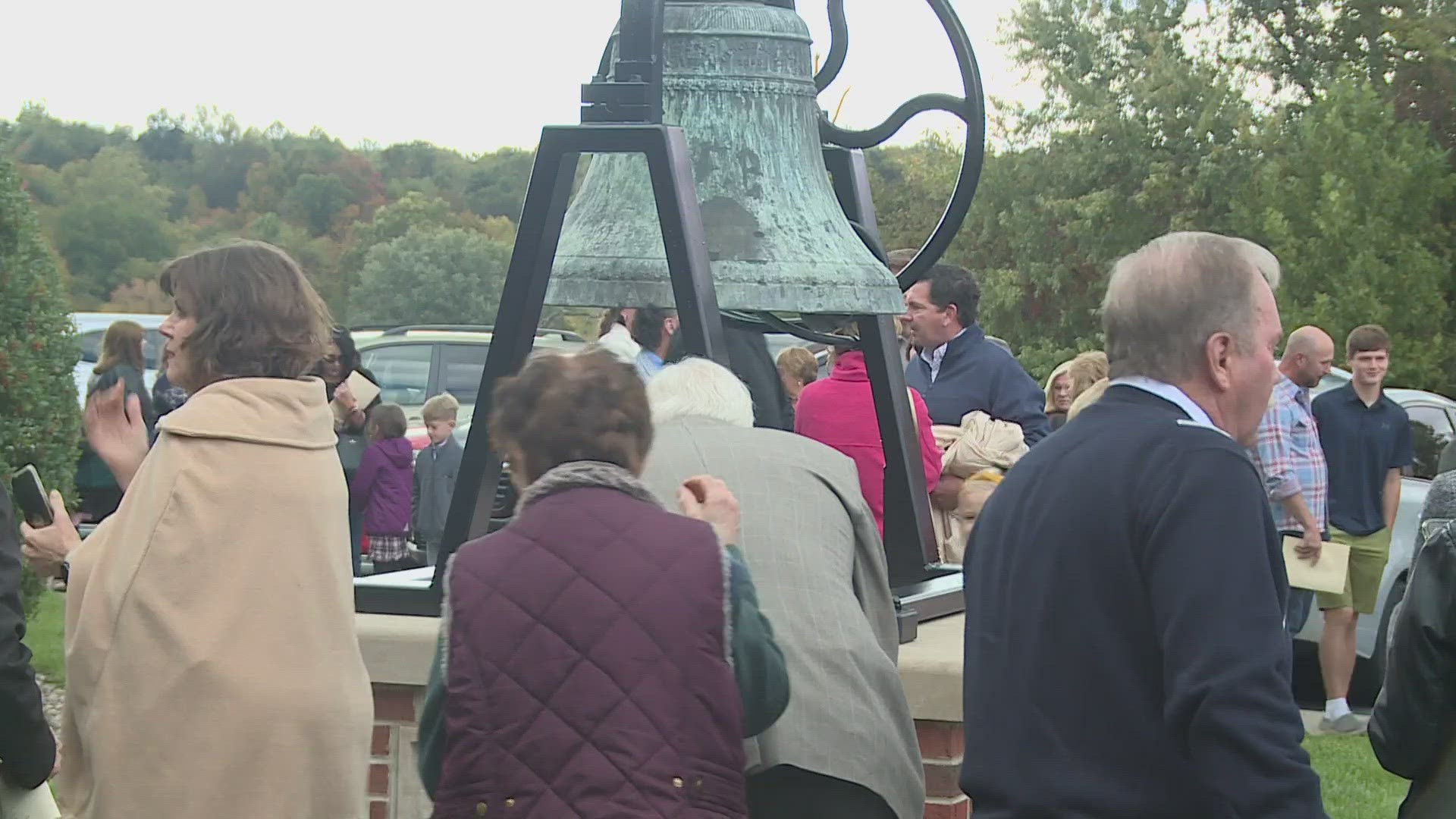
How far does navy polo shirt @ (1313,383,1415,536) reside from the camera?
8305 millimetres

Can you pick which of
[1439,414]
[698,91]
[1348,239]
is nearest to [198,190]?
[1348,239]

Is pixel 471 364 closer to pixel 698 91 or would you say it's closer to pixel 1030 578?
pixel 698 91

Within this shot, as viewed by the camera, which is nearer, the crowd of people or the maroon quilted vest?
the crowd of people

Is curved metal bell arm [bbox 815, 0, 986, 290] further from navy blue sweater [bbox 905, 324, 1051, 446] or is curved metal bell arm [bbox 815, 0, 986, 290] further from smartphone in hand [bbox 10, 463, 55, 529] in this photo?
smartphone in hand [bbox 10, 463, 55, 529]

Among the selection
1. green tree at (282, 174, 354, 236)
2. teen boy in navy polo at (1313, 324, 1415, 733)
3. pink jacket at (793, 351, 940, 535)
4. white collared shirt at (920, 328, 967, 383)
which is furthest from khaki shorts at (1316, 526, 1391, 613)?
green tree at (282, 174, 354, 236)

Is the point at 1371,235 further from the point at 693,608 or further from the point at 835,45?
the point at 693,608

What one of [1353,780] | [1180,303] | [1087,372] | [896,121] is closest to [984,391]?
[1087,372]

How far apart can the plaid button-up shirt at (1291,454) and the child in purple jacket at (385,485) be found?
463 cm

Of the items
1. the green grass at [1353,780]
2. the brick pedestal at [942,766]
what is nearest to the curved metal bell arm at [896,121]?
the brick pedestal at [942,766]

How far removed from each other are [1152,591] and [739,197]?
2151 mm

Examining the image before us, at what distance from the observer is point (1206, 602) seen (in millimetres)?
2387

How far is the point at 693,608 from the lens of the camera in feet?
8.86

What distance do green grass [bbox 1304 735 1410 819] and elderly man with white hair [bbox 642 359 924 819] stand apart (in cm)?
327

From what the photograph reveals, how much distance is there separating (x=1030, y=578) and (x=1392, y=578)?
656cm
